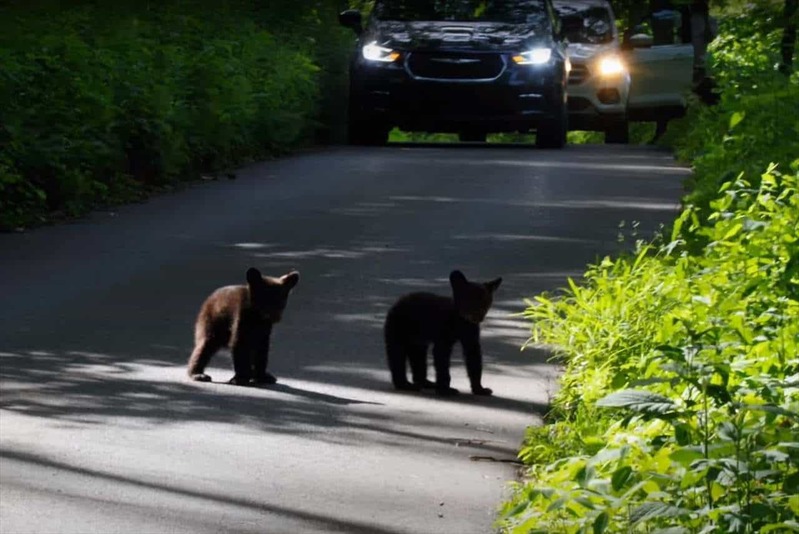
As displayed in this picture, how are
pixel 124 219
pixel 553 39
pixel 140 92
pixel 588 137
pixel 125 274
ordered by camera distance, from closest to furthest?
1. pixel 125 274
2. pixel 124 219
3. pixel 140 92
4. pixel 553 39
5. pixel 588 137

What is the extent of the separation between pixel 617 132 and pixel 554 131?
5.38 m

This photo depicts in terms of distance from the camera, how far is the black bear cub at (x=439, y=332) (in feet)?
30.0

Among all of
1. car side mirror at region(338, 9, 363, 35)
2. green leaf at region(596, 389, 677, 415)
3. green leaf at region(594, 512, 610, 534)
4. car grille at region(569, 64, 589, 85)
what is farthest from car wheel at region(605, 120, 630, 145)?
green leaf at region(594, 512, 610, 534)

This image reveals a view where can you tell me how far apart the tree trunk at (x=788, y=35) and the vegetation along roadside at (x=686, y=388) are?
5633 millimetres

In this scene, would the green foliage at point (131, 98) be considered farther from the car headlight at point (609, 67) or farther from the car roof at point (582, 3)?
the car roof at point (582, 3)

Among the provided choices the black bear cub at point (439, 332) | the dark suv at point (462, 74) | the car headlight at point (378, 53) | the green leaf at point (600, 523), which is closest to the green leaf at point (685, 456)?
the green leaf at point (600, 523)

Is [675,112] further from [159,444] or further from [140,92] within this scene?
[159,444]

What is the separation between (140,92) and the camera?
19.0 meters

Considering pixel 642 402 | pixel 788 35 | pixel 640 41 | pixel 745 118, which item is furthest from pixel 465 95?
pixel 642 402

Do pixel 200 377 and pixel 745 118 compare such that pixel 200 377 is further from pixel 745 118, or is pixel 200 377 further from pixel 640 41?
pixel 640 41

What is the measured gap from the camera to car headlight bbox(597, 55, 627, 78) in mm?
29062

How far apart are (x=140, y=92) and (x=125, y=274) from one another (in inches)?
243

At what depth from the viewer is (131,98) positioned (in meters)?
18.9

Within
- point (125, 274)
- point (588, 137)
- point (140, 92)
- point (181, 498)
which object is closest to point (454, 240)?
point (125, 274)
